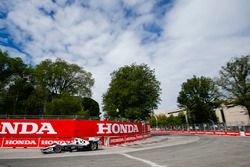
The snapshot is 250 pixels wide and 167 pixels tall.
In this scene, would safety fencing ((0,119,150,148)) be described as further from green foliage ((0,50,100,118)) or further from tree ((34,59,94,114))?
tree ((34,59,94,114))

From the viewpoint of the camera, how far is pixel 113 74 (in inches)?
2028

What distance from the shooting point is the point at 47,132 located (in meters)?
24.8

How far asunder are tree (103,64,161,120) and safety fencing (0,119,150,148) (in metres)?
16.5

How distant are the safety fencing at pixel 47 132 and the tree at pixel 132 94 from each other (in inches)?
651

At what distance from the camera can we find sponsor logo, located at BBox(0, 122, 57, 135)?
77.3 feet

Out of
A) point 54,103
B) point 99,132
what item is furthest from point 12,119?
point 54,103

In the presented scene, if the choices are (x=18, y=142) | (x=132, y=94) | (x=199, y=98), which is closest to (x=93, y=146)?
(x=18, y=142)

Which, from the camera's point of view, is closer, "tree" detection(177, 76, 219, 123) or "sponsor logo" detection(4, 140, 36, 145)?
"sponsor logo" detection(4, 140, 36, 145)

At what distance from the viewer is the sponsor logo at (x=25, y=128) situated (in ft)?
77.3

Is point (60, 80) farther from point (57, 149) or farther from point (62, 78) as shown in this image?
point (57, 149)

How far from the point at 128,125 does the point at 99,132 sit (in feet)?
23.2

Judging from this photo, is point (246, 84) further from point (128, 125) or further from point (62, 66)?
point (62, 66)

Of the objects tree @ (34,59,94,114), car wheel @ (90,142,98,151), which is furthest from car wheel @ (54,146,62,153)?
tree @ (34,59,94,114)

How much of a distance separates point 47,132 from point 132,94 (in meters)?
23.5
